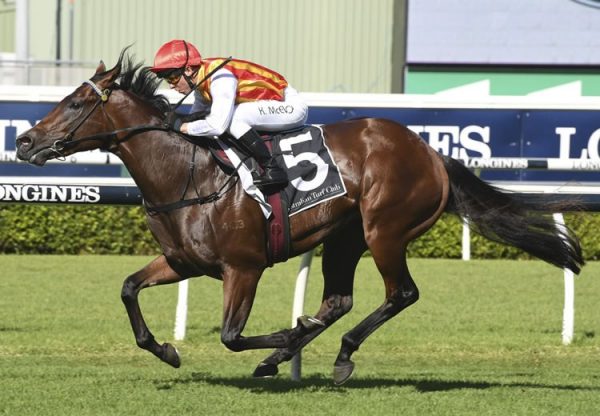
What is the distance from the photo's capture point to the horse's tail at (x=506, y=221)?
6043mm

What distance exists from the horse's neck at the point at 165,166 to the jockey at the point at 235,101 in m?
0.11

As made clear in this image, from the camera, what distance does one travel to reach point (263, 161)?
5.57m

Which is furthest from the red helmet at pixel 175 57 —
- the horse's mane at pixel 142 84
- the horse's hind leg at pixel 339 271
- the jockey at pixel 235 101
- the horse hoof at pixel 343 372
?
the horse hoof at pixel 343 372

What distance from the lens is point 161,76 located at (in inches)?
222

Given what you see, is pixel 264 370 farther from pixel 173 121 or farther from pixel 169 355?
pixel 173 121

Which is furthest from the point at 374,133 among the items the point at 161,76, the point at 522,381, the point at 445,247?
the point at 445,247

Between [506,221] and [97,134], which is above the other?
[97,134]

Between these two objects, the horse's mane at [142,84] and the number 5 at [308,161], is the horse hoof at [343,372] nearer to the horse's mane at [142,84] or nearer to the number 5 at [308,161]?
the number 5 at [308,161]

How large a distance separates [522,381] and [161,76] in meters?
2.40

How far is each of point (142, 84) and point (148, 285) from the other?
0.96 meters

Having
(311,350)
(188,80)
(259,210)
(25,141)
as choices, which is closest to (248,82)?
(188,80)

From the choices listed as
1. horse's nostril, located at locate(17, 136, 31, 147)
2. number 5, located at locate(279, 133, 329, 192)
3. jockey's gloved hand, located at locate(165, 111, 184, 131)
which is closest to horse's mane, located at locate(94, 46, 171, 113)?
jockey's gloved hand, located at locate(165, 111, 184, 131)

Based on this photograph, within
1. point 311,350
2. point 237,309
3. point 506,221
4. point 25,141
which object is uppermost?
point 25,141

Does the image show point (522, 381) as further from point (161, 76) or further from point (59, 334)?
point (59, 334)
